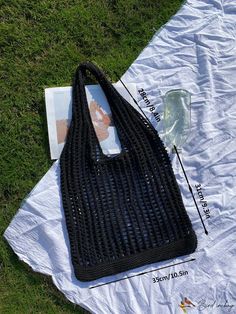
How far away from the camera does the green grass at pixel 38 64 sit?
1.28 metres

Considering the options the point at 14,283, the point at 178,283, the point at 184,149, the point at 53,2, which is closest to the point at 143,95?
the point at 184,149

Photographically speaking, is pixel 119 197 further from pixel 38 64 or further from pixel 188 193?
pixel 38 64

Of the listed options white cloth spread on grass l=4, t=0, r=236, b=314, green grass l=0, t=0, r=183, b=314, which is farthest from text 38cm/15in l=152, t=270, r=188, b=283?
green grass l=0, t=0, r=183, b=314

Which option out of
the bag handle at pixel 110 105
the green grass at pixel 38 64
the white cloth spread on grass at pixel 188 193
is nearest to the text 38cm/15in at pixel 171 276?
the white cloth spread on grass at pixel 188 193

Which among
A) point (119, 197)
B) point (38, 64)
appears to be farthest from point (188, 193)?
point (38, 64)

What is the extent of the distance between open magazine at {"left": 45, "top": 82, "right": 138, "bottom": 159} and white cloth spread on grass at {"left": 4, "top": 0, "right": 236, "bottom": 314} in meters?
0.05

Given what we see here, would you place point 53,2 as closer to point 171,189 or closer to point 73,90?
point 73,90

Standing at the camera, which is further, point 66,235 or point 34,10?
point 34,10

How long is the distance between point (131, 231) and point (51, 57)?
56 centimetres

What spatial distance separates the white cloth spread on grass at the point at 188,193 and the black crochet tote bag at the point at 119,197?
31 millimetres

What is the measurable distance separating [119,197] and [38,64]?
458 mm

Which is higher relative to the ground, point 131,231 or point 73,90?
point 73,90

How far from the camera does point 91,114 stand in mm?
1347

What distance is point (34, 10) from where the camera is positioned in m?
1.39
